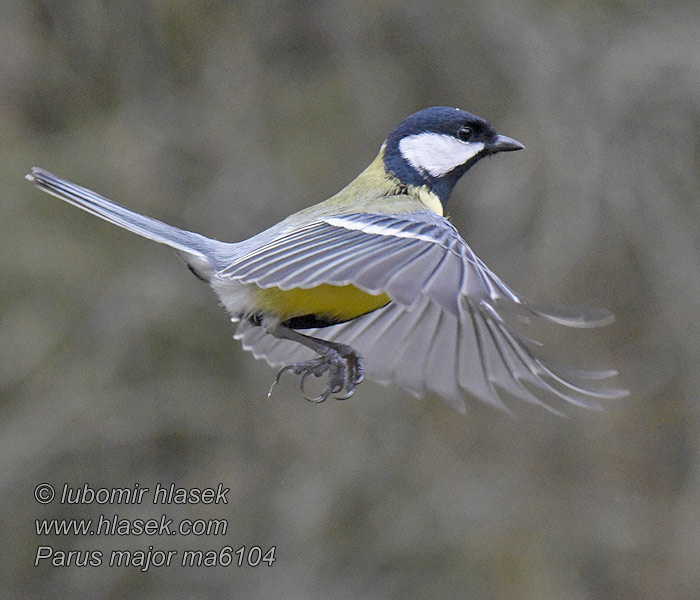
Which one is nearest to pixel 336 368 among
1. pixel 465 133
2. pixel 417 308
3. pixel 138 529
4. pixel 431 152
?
pixel 417 308

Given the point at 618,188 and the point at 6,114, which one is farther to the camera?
the point at 6,114

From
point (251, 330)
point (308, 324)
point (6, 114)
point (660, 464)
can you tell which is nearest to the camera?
point (308, 324)

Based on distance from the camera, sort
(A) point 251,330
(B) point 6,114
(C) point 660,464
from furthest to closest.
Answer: (C) point 660,464
(B) point 6,114
(A) point 251,330

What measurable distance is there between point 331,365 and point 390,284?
2.46 feet

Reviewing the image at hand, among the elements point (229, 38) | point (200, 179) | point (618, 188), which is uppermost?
point (229, 38)

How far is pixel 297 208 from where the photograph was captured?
5527mm

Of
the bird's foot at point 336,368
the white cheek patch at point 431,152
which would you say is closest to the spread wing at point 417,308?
the bird's foot at point 336,368

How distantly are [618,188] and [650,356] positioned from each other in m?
1.14

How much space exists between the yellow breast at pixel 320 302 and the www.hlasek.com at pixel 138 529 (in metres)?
2.55

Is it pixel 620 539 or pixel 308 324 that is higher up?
pixel 308 324

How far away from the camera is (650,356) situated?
5.72 metres

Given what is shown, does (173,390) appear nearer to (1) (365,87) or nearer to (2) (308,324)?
(1) (365,87)

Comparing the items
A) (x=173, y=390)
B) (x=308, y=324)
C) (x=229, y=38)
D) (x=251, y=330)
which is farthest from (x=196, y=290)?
(x=308, y=324)

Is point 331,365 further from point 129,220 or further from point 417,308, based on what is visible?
point 129,220
